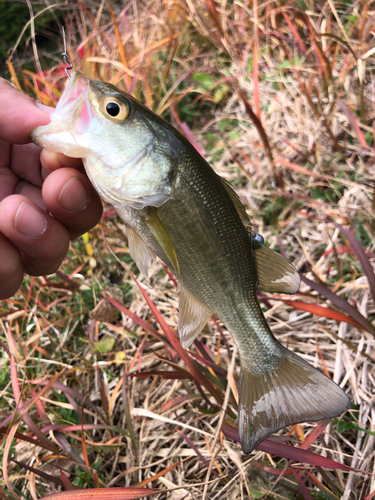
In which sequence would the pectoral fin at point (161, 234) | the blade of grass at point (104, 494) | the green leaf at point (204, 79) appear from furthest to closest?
the green leaf at point (204, 79)
the blade of grass at point (104, 494)
the pectoral fin at point (161, 234)

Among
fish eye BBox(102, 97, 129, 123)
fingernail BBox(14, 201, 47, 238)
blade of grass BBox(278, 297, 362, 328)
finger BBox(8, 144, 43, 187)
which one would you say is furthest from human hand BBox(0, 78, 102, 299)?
blade of grass BBox(278, 297, 362, 328)

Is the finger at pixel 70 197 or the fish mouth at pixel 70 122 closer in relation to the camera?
the fish mouth at pixel 70 122

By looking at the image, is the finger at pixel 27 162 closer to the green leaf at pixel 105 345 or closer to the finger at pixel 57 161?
the finger at pixel 57 161

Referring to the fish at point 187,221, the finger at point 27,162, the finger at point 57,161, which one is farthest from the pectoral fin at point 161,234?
the finger at point 27,162

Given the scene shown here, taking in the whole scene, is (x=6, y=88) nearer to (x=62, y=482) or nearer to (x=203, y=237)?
(x=203, y=237)

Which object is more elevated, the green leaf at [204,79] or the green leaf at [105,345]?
the green leaf at [204,79]

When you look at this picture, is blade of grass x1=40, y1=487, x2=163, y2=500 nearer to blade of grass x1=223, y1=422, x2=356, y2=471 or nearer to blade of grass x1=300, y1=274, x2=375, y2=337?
blade of grass x1=223, y1=422, x2=356, y2=471

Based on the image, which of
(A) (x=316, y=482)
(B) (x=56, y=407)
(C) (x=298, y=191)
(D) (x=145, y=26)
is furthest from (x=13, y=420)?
(D) (x=145, y=26)
